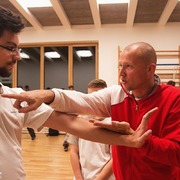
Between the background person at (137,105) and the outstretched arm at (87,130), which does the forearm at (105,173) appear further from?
the outstretched arm at (87,130)

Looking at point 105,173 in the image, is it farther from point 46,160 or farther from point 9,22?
point 46,160

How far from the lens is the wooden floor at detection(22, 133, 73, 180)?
3.77 meters

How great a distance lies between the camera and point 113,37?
24.1ft

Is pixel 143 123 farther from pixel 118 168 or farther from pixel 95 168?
pixel 95 168

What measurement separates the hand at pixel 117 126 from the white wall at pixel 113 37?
613 cm

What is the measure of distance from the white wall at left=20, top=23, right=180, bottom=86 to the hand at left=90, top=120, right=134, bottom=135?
20.1ft

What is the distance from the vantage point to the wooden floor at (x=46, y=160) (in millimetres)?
3769

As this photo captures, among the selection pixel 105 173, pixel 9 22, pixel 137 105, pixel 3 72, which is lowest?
pixel 105 173

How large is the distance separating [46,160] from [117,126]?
3740 millimetres

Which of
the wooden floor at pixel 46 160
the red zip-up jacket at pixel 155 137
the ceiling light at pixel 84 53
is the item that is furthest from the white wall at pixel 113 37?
the red zip-up jacket at pixel 155 137

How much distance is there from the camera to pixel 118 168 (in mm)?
1374

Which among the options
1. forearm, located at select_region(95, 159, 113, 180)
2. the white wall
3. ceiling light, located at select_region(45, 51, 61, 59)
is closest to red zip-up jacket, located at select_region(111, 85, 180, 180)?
forearm, located at select_region(95, 159, 113, 180)

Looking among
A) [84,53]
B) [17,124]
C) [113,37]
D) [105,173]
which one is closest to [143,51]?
[17,124]

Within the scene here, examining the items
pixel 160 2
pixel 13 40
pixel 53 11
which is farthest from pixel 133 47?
pixel 53 11
